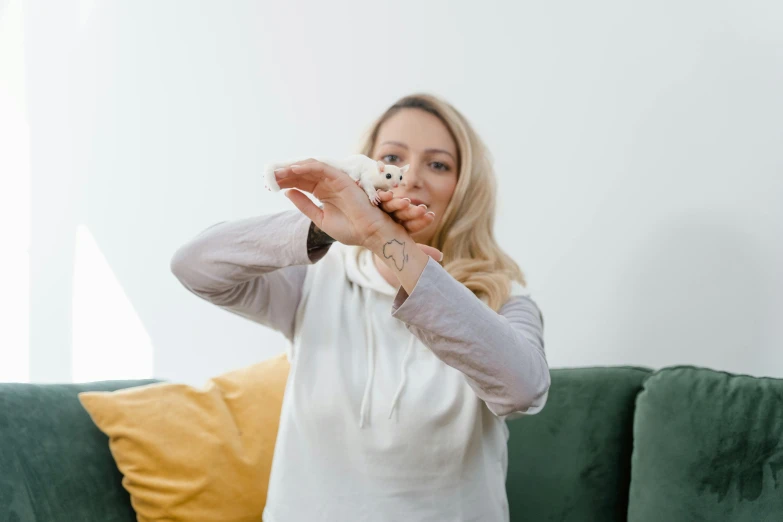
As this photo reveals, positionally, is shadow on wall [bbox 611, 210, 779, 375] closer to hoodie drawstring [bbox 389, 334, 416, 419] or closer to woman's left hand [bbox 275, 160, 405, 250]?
hoodie drawstring [bbox 389, 334, 416, 419]

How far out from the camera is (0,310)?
2562 millimetres

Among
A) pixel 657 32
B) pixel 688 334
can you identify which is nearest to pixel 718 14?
pixel 657 32

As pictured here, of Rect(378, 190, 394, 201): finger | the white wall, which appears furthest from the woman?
the white wall

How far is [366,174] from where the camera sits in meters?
1.02

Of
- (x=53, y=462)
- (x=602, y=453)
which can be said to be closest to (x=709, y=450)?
(x=602, y=453)

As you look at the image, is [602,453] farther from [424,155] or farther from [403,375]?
[424,155]

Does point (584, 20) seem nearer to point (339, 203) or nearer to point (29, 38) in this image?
point (339, 203)

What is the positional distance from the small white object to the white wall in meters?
1.00

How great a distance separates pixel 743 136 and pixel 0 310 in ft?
7.56

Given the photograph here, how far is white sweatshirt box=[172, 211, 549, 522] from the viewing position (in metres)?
1.19

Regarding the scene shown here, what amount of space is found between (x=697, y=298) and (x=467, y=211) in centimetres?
67

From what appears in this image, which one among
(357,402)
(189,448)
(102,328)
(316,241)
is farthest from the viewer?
(102,328)

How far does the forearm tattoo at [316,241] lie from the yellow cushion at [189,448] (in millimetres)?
578

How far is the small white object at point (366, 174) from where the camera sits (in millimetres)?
1011
